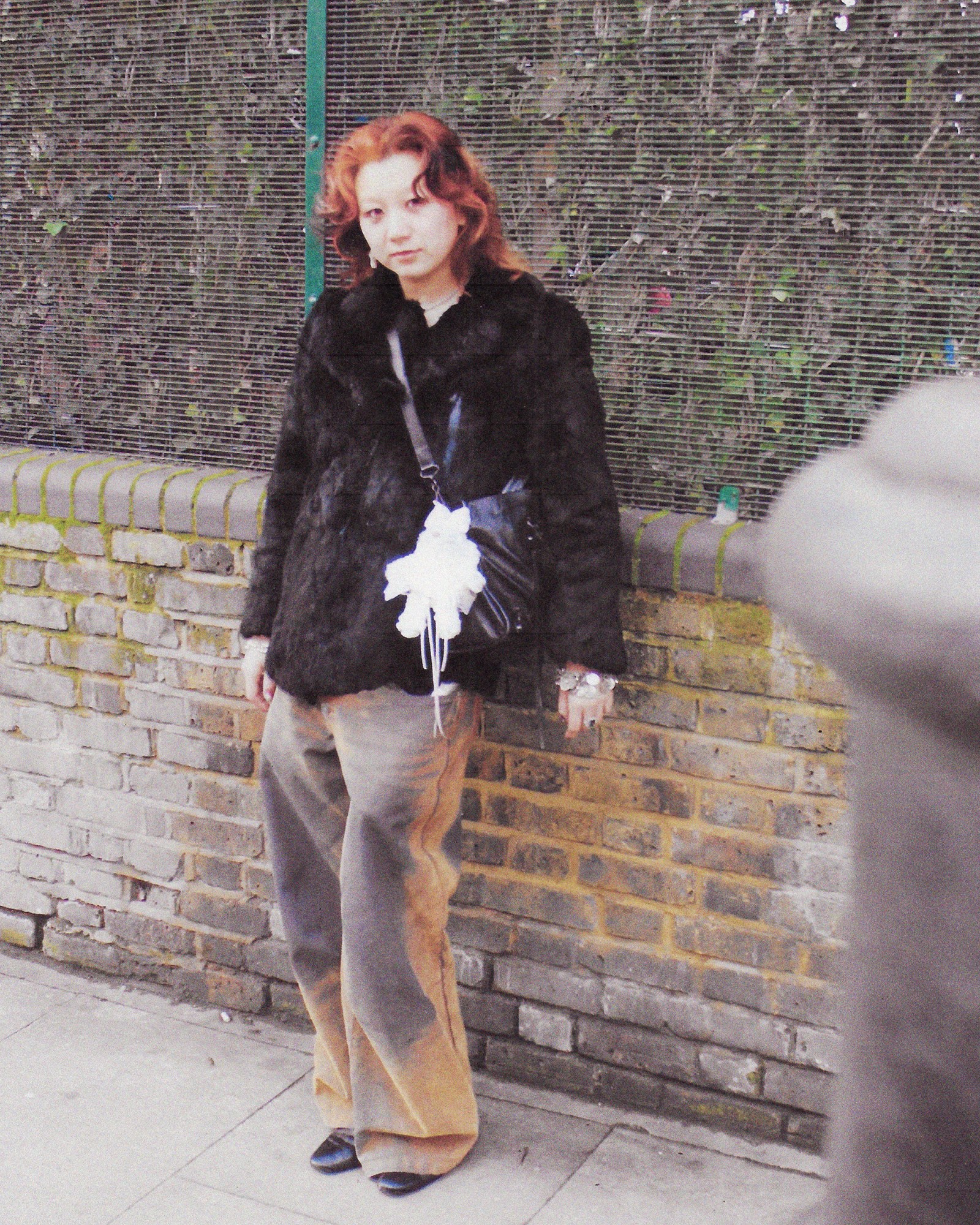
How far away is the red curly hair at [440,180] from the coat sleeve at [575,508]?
0.21m

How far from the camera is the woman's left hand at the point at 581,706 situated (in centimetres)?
288

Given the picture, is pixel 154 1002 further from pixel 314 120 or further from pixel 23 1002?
pixel 314 120

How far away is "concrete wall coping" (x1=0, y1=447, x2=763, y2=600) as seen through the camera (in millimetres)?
3084

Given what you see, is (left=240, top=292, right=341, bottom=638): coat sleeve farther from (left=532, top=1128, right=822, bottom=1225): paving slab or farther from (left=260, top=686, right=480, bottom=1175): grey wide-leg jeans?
(left=532, top=1128, right=822, bottom=1225): paving slab

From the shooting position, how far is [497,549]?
2797 millimetres

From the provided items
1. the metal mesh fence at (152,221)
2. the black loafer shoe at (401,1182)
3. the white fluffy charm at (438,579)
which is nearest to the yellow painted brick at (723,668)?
the white fluffy charm at (438,579)

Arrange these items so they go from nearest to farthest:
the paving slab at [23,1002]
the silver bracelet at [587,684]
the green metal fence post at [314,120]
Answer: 1. the silver bracelet at [587,684]
2. the green metal fence post at [314,120]
3. the paving slab at [23,1002]

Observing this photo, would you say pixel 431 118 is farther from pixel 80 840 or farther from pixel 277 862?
pixel 80 840

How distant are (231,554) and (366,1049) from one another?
1.31 m

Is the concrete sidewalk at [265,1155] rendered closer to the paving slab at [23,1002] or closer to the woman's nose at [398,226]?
the paving slab at [23,1002]

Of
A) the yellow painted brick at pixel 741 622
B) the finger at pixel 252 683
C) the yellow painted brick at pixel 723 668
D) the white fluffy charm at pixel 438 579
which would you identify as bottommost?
the finger at pixel 252 683

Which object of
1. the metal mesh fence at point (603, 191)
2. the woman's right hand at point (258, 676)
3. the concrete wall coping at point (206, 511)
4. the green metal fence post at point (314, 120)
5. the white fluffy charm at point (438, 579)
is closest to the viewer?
the white fluffy charm at point (438, 579)

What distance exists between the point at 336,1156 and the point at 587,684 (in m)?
1.22

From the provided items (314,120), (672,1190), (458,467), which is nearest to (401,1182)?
(672,1190)
